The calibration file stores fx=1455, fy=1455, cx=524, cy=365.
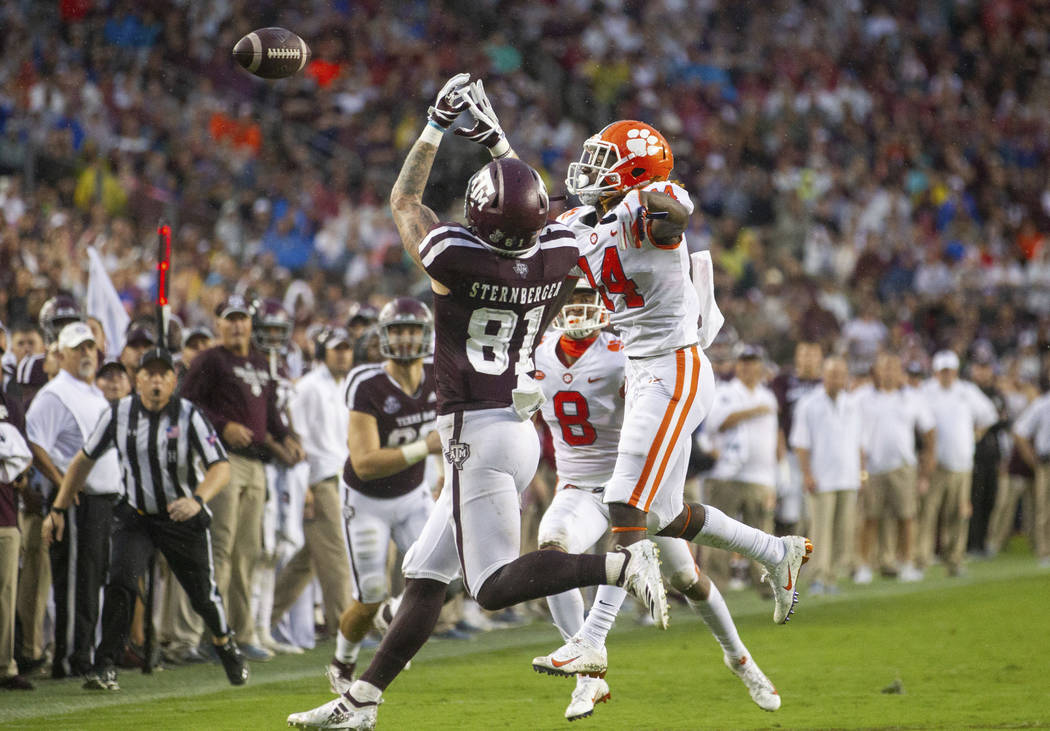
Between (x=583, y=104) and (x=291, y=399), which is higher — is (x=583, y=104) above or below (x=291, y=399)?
above

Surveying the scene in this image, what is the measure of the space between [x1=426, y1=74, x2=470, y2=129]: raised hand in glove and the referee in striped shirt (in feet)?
10.2

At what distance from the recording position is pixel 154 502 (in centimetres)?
846

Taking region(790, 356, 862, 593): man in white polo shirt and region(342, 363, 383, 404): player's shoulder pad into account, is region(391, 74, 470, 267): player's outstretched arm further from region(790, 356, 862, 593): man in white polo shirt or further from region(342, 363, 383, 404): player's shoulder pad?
region(790, 356, 862, 593): man in white polo shirt

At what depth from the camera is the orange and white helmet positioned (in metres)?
6.65

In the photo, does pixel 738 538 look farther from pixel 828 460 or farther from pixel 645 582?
pixel 828 460

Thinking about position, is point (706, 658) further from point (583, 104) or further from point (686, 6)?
point (686, 6)

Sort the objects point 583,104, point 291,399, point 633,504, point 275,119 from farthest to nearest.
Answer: point 583,104 < point 275,119 < point 291,399 < point 633,504

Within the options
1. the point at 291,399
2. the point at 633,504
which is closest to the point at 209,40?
the point at 291,399

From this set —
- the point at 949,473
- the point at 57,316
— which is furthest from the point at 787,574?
the point at 949,473

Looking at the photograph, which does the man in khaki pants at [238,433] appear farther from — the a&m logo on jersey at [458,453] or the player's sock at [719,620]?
the a&m logo on jersey at [458,453]

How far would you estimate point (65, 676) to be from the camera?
8789 mm


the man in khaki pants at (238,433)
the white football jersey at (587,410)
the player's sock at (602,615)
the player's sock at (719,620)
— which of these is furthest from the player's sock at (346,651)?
the player's sock at (719,620)

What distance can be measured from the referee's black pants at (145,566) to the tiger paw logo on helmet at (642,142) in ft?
11.5

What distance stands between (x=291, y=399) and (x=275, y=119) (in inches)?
352
